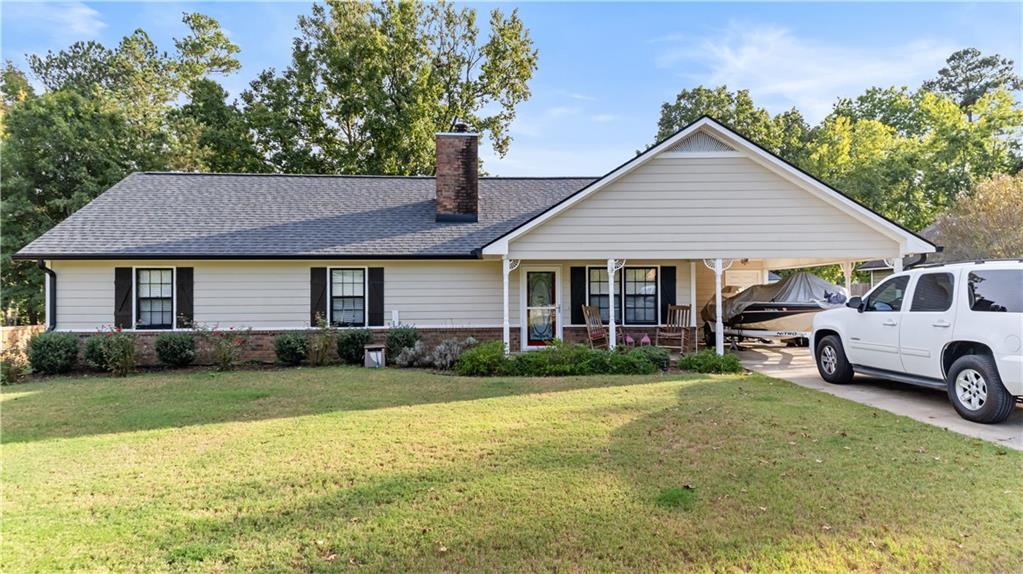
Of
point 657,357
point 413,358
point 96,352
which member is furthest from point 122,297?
point 657,357

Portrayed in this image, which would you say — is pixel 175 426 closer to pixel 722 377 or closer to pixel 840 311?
pixel 722 377

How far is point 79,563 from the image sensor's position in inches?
122

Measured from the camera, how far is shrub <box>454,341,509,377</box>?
10.1 metres

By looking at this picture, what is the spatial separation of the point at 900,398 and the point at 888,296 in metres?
1.52

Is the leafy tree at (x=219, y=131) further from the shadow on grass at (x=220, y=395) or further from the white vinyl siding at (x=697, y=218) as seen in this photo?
the white vinyl siding at (x=697, y=218)

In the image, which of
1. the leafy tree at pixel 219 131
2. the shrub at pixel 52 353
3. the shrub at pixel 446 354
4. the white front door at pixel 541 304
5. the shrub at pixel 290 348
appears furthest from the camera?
the leafy tree at pixel 219 131

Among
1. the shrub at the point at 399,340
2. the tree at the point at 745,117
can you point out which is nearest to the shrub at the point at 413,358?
the shrub at the point at 399,340

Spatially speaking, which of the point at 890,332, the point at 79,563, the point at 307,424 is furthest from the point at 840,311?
the point at 79,563

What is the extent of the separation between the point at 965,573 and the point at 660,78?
1596 cm

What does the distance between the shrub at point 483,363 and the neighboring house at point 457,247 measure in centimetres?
129

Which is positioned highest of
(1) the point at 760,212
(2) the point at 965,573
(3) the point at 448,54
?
(3) the point at 448,54

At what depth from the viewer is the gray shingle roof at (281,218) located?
12164 millimetres

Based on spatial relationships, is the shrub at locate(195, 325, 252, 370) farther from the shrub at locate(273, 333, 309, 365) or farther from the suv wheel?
the suv wheel

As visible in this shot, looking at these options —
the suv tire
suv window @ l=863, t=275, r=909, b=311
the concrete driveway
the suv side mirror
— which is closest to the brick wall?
the concrete driveway
